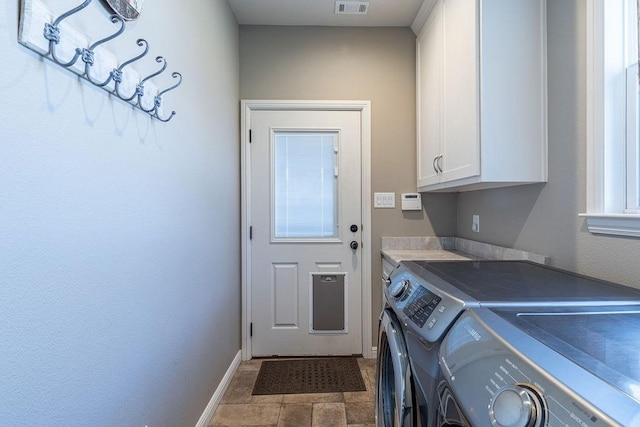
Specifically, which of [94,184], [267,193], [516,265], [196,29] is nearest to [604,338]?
[516,265]

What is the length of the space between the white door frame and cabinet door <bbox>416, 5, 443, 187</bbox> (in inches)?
15.6

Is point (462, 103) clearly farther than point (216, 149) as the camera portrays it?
No

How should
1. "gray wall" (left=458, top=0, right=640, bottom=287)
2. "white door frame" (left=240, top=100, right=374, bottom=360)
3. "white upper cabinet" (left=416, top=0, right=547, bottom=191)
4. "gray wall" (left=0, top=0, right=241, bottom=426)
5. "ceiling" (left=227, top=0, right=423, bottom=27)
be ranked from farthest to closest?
"white door frame" (left=240, top=100, right=374, bottom=360) → "ceiling" (left=227, top=0, right=423, bottom=27) → "white upper cabinet" (left=416, top=0, right=547, bottom=191) → "gray wall" (left=458, top=0, right=640, bottom=287) → "gray wall" (left=0, top=0, right=241, bottom=426)

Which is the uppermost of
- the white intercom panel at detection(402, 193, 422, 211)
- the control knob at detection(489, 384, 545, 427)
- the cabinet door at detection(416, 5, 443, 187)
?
the cabinet door at detection(416, 5, 443, 187)

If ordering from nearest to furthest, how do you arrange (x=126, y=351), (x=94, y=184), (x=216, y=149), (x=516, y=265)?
(x=94, y=184) < (x=126, y=351) < (x=516, y=265) < (x=216, y=149)

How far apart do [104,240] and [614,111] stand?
1773 mm

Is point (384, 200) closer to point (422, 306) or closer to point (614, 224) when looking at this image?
point (614, 224)

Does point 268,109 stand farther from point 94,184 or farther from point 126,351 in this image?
point 126,351

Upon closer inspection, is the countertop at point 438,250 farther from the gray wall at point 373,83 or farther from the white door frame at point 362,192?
the white door frame at point 362,192

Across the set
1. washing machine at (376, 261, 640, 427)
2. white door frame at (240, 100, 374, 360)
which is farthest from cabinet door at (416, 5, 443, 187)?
washing machine at (376, 261, 640, 427)

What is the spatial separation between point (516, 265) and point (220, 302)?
5.41 ft

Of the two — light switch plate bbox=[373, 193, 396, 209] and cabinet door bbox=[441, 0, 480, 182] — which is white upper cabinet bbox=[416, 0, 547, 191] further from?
light switch plate bbox=[373, 193, 396, 209]

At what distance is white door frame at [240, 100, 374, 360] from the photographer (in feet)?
7.95

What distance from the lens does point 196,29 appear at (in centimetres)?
161
